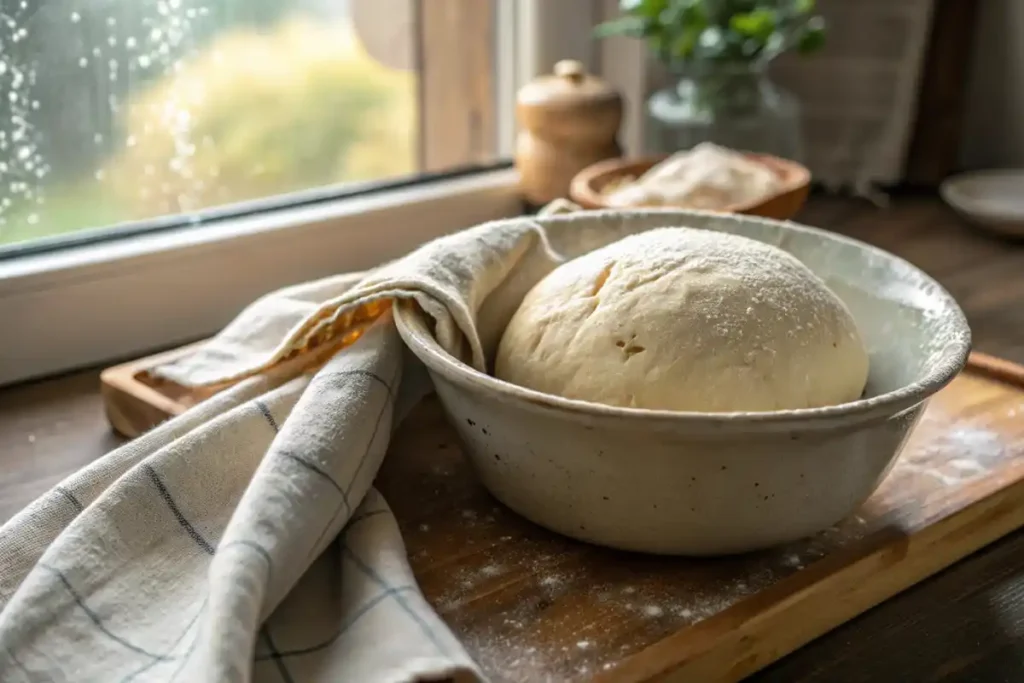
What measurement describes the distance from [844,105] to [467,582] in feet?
3.28

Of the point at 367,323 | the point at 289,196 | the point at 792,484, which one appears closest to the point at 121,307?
the point at 289,196

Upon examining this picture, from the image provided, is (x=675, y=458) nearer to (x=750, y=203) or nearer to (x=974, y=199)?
(x=750, y=203)

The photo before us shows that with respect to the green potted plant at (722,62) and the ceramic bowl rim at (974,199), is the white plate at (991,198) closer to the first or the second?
the ceramic bowl rim at (974,199)

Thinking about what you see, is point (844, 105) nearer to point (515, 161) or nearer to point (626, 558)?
point (515, 161)

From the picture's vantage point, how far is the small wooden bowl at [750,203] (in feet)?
3.09

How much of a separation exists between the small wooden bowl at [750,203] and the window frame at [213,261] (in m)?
0.16

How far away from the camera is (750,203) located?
933 mm

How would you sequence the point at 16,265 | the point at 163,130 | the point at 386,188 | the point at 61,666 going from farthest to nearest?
the point at 386,188, the point at 163,130, the point at 16,265, the point at 61,666

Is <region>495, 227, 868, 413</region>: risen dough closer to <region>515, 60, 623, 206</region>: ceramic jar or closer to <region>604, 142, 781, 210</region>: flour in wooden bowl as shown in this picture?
<region>604, 142, 781, 210</region>: flour in wooden bowl

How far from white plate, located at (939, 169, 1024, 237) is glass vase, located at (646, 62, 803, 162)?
0.22 metres

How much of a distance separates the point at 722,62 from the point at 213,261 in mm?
586

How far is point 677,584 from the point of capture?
58 cm

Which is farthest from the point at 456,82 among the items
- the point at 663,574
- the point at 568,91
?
the point at 663,574

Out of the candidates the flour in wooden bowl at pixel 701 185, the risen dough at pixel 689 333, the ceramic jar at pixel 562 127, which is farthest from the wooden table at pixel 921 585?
the ceramic jar at pixel 562 127
